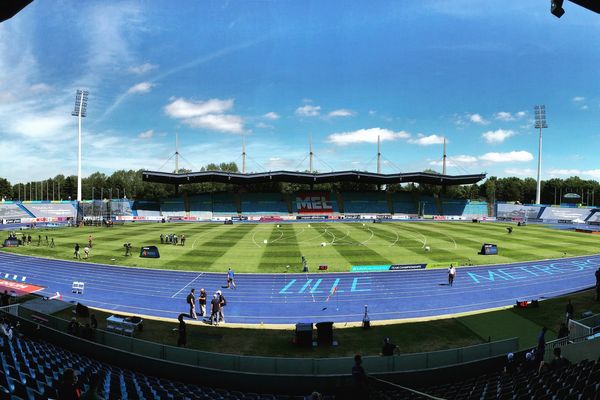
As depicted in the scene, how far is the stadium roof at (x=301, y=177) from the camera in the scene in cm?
7594

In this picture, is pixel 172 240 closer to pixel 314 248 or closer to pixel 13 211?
pixel 314 248

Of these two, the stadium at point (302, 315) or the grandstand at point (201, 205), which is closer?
the stadium at point (302, 315)

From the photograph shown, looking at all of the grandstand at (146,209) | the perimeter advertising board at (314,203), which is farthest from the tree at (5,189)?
the perimeter advertising board at (314,203)

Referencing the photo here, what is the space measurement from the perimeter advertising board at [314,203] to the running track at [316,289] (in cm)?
5441

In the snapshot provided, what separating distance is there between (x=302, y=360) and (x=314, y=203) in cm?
7514

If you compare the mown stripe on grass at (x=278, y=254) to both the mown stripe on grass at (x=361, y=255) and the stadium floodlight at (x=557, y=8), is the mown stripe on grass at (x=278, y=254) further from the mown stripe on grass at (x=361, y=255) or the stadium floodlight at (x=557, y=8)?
the stadium floodlight at (x=557, y=8)

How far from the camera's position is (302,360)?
423 inches

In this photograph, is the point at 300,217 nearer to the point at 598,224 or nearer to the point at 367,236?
the point at 367,236

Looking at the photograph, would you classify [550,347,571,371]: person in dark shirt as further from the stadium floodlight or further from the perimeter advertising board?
the perimeter advertising board

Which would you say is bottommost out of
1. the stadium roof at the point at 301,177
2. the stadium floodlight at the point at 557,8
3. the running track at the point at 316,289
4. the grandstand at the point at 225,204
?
the running track at the point at 316,289

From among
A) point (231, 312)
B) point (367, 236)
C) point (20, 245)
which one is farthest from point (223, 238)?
point (231, 312)

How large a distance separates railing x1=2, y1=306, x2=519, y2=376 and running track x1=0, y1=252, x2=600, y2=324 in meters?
7.67

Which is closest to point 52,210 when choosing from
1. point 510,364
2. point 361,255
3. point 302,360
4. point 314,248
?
point 314,248

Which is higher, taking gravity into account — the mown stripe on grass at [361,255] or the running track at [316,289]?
the mown stripe on grass at [361,255]
